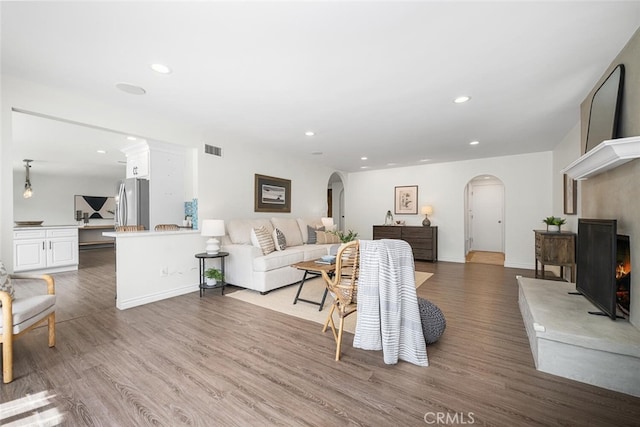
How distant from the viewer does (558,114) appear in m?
3.44

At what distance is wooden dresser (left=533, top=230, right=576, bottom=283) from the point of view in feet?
12.9

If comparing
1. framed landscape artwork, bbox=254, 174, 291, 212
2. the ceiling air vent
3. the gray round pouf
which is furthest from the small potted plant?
the gray round pouf

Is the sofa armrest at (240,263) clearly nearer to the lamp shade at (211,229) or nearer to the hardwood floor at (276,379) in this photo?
the lamp shade at (211,229)

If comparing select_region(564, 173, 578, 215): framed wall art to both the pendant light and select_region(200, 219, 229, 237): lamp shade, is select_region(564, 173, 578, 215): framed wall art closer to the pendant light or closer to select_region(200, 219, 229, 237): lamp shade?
select_region(200, 219, 229, 237): lamp shade

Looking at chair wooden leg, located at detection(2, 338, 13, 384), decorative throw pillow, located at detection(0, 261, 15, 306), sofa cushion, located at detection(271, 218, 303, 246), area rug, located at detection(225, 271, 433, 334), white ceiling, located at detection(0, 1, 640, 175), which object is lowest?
area rug, located at detection(225, 271, 433, 334)

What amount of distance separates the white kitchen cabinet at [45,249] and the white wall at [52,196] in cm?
346

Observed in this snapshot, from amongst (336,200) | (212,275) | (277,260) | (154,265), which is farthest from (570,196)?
(336,200)

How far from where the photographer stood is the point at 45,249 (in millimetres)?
5242

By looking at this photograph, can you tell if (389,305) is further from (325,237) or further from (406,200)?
(406,200)

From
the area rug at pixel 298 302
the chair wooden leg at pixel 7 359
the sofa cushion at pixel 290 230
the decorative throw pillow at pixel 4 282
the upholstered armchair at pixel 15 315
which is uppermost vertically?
the sofa cushion at pixel 290 230

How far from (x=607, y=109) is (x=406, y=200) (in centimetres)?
498

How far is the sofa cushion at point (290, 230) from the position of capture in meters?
5.06

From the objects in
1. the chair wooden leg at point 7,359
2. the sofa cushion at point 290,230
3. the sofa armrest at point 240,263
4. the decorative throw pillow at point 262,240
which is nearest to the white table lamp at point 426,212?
the sofa cushion at point 290,230
